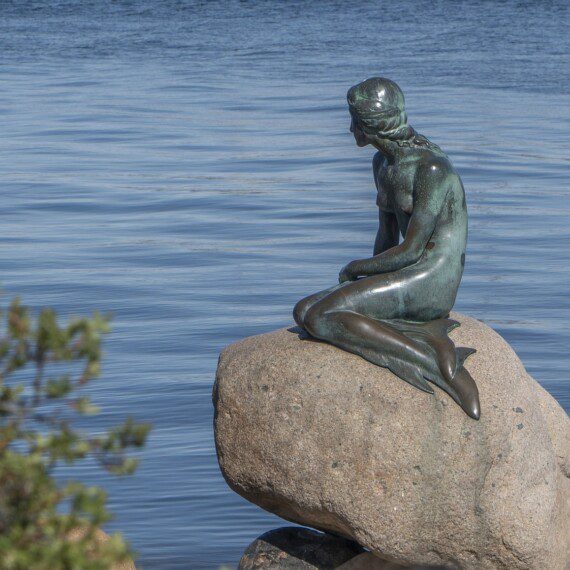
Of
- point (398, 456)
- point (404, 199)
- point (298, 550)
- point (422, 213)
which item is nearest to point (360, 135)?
point (404, 199)

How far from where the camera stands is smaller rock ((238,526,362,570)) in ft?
21.6

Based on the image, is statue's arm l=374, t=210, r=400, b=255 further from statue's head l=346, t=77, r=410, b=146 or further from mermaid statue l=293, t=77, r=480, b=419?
statue's head l=346, t=77, r=410, b=146

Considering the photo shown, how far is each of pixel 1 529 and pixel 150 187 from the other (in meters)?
15.0

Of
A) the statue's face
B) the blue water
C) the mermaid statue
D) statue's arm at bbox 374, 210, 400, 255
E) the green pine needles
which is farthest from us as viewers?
the blue water

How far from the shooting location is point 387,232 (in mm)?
6668

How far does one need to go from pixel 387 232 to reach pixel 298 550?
5.30 ft

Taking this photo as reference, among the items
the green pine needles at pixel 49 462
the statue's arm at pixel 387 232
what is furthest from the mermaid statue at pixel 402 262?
the green pine needles at pixel 49 462

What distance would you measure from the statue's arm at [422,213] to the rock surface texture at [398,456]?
1.77 ft

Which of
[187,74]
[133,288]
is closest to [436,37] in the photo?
[187,74]

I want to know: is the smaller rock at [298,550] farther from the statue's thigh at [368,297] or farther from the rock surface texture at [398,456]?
the statue's thigh at [368,297]

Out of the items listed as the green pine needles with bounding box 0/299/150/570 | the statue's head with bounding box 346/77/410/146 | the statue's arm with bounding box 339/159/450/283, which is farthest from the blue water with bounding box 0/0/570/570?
the green pine needles with bounding box 0/299/150/570

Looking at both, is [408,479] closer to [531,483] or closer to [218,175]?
[531,483]

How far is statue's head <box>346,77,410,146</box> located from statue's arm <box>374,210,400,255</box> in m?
0.44

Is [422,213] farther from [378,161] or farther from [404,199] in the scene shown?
[378,161]
